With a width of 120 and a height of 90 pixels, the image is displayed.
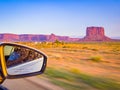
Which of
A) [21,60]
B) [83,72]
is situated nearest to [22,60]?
[21,60]

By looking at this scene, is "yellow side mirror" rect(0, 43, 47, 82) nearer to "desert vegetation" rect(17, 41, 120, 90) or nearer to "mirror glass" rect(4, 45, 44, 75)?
"mirror glass" rect(4, 45, 44, 75)

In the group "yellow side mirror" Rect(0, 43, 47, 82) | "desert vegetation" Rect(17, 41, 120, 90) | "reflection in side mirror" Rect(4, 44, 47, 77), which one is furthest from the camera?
"desert vegetation" Rect(17, 41, 120, 90)

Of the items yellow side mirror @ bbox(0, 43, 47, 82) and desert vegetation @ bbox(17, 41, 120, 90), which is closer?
yellow side mirror @ bbox(0, 43, 47, 82)

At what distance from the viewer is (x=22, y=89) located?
7.43m

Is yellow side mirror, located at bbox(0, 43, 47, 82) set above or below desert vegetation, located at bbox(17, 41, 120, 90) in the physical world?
above

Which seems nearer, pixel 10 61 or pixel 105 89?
pixel 10 61

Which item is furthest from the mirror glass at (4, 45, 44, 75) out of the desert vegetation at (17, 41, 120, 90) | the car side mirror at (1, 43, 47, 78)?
the desert vegetation at (17, 41, 120, 90)

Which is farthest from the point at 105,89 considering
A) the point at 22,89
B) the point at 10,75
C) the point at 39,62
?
the point at 10,75

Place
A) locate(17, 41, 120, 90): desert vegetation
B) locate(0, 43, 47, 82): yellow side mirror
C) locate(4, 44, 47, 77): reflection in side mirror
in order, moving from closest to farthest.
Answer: locate(0, 43, 47, 82): yellow side mirror, locate(4, 44, 47, 77): reflection in side mirror, locate(17, 41, 120, 90): desert vegetation

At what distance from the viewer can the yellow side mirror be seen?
9.06ft

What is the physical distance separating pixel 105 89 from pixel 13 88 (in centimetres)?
287

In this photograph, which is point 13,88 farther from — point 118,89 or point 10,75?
point 10,75

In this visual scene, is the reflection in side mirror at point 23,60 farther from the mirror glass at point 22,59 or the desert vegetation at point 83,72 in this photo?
the desert vegetation at point 83,72

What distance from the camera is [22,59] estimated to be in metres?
3.02
